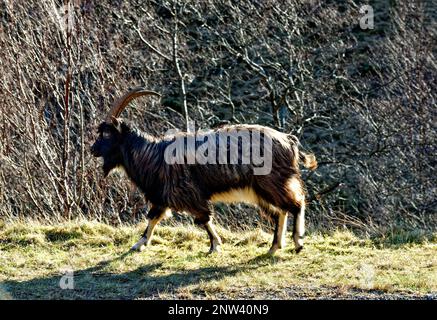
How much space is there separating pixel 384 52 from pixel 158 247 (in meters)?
14.2

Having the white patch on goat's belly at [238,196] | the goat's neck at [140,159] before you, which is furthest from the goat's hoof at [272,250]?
the goat's neck at [140,159]

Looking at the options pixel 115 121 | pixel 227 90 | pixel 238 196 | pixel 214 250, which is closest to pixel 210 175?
pixel 238 196

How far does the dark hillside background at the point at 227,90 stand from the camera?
49.5ft

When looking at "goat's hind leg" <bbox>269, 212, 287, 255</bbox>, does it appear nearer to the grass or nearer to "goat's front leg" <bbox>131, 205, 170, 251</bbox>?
the grass

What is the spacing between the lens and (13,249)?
10117 mm

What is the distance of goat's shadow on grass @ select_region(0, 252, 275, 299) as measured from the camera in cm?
818

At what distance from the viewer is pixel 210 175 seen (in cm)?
973

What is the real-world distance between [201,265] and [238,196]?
1.02 m

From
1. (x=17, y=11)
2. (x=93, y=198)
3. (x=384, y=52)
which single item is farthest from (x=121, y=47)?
(x=384, y=52)

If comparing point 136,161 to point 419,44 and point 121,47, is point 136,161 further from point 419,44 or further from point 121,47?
point 419,44

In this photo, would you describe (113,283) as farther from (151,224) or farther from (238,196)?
(238,196)

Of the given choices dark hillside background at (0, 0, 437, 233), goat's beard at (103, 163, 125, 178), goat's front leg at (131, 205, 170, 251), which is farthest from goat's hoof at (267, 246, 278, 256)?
dark hillside background at (0, 0, 437, 233)

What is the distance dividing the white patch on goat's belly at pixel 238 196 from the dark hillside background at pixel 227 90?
4623 millimetres

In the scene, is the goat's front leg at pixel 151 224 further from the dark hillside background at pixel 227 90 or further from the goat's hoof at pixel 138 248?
the dark hillside background at pixel 227 90
